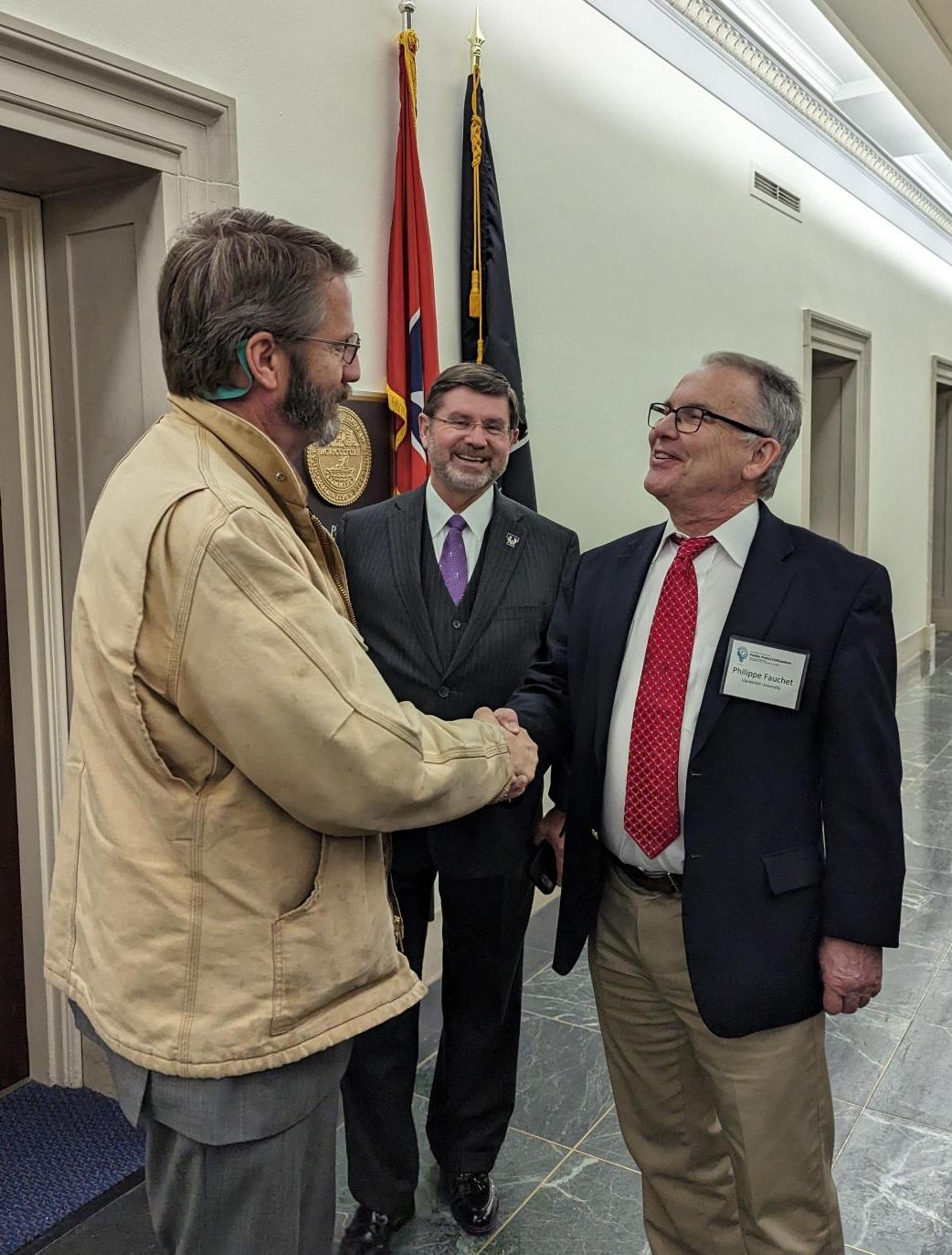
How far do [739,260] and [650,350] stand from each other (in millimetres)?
1314

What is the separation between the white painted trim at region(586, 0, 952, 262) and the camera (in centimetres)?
478

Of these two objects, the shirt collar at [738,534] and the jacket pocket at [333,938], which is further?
the shirt collar at [738,534]

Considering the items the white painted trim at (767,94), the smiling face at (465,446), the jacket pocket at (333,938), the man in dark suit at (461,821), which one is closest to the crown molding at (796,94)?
the white painted trim at (767,94)

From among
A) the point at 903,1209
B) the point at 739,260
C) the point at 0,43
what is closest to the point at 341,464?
the point at 0,43

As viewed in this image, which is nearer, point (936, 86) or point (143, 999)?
point (143, 999)

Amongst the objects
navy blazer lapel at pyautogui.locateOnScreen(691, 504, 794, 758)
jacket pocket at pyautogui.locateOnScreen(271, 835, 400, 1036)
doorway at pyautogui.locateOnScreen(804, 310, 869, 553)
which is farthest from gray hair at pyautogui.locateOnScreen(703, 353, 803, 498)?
doorway at pyautogui.locateOnScreen(804, 310, 869, 553)

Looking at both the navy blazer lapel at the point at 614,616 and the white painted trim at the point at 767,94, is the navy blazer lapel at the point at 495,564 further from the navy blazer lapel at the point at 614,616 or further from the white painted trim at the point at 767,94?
the white painted trim at the point at 767,94

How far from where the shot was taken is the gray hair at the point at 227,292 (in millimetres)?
1373

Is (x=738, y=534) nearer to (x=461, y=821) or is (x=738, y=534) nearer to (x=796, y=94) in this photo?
(x=461, y=821)

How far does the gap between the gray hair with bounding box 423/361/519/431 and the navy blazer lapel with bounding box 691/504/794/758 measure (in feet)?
2.91

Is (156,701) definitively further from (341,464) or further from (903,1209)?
(903,1209)

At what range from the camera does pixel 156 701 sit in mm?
1290

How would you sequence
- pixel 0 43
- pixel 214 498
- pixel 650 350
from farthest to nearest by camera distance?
pixel 650 350 → pixel 0 43 → pixel 214 498

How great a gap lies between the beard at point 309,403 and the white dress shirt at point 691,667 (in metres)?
0.76
